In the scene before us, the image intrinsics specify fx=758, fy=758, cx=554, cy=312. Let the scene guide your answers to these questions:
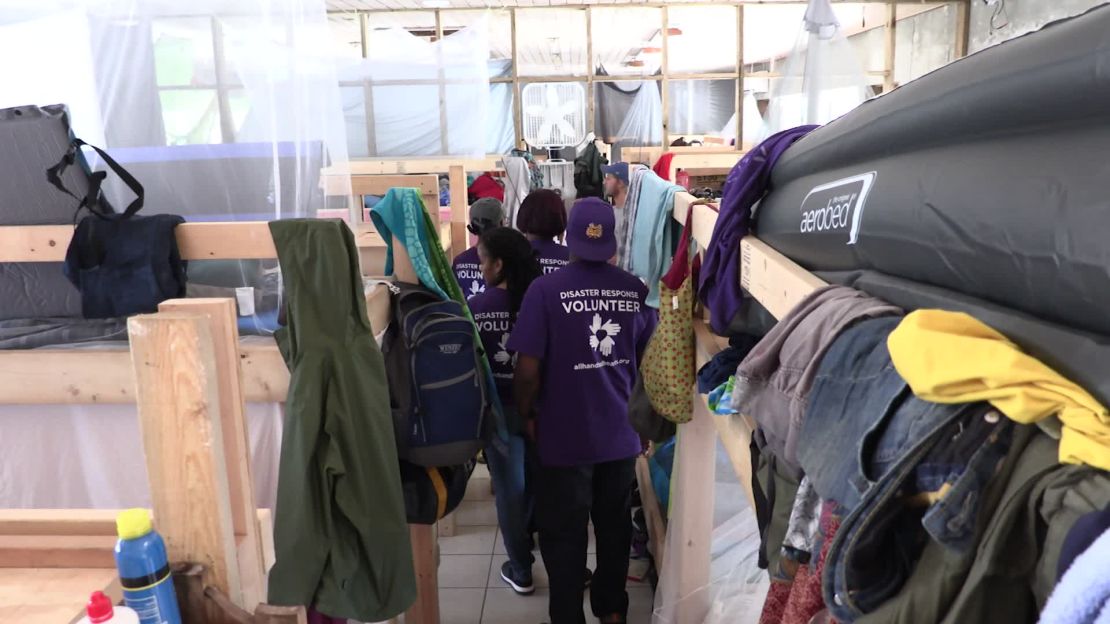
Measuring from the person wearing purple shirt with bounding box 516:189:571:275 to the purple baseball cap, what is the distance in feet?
2.55

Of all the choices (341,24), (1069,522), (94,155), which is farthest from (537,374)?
(341,24)

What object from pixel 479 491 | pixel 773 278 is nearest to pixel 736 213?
pixel 773 278

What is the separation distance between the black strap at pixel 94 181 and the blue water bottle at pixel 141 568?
1082mm

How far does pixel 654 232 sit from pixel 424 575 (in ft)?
4.20

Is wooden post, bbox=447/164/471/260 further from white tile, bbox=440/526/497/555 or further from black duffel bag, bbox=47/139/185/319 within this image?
black duffel bag, bbox=47/139/185/319

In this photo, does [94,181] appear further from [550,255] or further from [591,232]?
[550,255]

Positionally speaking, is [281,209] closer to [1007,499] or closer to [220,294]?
[220,294]

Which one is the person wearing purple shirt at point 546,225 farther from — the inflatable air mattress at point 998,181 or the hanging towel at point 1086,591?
the hanging towel at point 1086,591

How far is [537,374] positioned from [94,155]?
1.40 m

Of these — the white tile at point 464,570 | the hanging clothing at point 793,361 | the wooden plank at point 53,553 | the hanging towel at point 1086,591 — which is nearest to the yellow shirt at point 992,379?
the hanging towel at point 1086,591

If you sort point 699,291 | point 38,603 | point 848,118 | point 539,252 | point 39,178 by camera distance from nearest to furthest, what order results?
point 38,603 → point 848,118 → point 699,291 → point 39,178 → point 539,252

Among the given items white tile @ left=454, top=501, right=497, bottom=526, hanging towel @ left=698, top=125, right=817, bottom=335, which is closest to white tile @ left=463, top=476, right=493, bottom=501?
white tile @ left=454, top=501, right=497, bottom=526

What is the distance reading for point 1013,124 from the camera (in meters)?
0.69

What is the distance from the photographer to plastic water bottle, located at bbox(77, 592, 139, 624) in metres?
0.78
